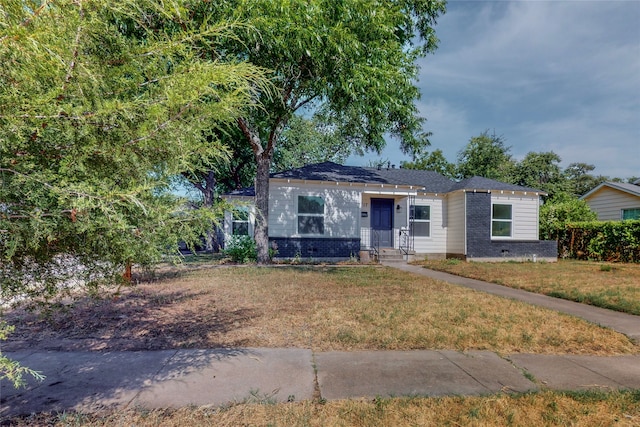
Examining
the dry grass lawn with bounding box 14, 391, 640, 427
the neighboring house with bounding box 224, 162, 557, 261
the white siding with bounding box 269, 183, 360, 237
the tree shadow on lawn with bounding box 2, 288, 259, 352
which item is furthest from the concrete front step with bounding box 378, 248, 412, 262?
the dry grass lawn with bounding box 14, 391, 640, 427

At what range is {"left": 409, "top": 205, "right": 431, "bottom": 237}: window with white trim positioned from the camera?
15438 millimetres

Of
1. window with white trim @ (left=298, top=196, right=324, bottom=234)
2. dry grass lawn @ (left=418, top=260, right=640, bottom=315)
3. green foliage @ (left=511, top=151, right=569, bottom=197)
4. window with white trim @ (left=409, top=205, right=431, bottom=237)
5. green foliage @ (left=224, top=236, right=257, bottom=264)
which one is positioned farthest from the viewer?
green foliage @ (left=511, top=151, right=569, bottom=197)

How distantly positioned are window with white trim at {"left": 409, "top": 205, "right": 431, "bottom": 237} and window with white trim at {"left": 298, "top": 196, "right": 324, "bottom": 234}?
464 centimetres

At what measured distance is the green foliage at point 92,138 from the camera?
147 cm

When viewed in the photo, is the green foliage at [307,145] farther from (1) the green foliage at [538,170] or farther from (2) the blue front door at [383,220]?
(1) the green foliage at [538,170]

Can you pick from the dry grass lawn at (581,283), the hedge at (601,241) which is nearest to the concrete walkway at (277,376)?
the dry grass lawn at (581,283)

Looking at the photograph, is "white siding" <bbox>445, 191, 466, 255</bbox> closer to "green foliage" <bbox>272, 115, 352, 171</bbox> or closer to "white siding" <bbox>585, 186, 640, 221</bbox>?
"green foliage" <bbox>272, 115, 352, 171</bbox>

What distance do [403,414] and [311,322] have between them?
2537 millimetres

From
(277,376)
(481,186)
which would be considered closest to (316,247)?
(481,186)

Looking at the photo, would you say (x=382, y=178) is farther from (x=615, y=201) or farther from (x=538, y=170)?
(x=538, y=170)

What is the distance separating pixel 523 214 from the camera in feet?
50.6

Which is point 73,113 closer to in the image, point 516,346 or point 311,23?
point 516,346

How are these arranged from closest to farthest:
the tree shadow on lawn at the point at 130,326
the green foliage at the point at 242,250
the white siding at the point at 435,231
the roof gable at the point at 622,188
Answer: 1. the tree shadow on lawn at the point at 130,326
2. the green foliage at the point at 242,250
3. the white siding at the point at 435,231
4. the roof gable at the point at 622,188

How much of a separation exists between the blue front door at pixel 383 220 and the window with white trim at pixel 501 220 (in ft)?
15.7
